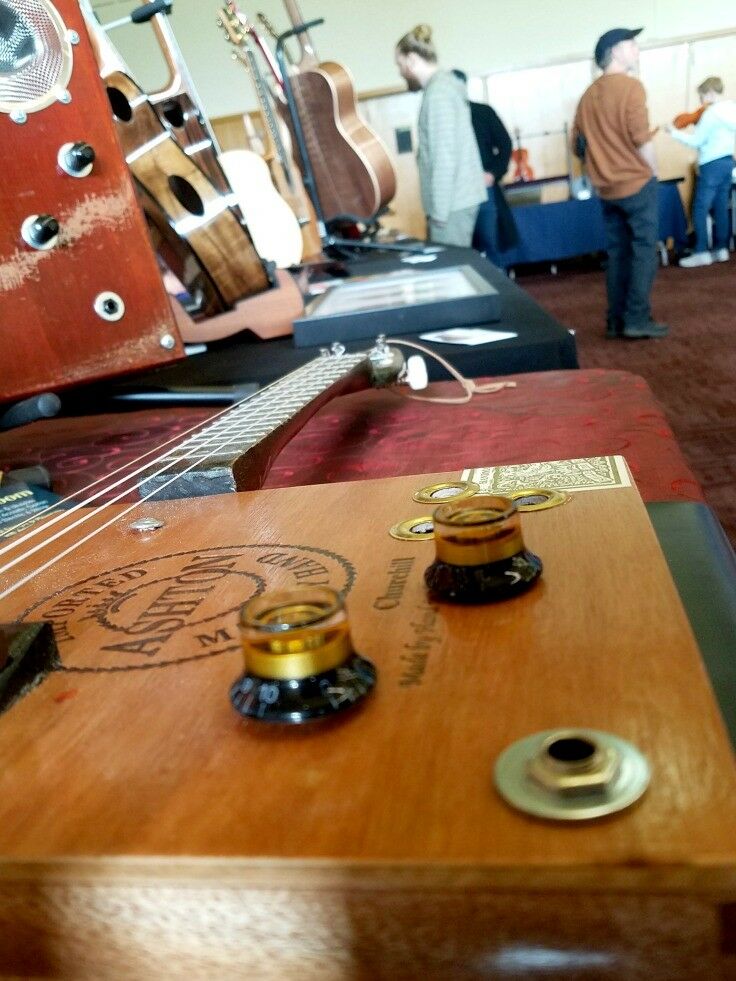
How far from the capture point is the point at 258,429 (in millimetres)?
883

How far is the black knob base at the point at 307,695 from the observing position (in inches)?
14.0

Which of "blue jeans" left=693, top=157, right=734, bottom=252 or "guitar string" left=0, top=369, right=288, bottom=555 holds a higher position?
"guitar string" left=0, top=369, right=288, bottom=555

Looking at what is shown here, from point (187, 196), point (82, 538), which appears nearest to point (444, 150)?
point (187, 196)

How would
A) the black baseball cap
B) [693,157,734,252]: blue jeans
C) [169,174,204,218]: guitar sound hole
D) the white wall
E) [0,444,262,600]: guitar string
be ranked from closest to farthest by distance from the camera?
Result: 1. [0,444,262,600]: guitar string
2. [169,174,204,218]: guitar sound hole
3. the black baseball cap
4. [693,157,734,252]: blue jeans
5. the white wall

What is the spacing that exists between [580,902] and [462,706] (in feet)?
0.31

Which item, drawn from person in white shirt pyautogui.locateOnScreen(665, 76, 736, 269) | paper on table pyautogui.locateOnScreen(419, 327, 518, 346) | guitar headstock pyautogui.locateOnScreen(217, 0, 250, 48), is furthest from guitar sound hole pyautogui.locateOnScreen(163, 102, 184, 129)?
person in white shirt pyautogui.locateOnScreen(665, 76, 736, 269)

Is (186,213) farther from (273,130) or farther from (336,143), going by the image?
(336,143)

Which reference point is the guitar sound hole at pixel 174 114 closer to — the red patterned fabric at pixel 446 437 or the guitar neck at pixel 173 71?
the guitar neck at pixel 173 71

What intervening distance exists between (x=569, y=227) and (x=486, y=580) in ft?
26.2

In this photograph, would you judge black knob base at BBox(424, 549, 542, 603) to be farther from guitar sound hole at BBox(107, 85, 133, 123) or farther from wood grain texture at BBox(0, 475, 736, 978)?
guitar sound hole at BBox(107, 85, 133, 123)

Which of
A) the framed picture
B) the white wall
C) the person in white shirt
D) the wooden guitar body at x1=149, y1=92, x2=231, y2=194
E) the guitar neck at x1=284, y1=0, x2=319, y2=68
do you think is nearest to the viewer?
the framed picture

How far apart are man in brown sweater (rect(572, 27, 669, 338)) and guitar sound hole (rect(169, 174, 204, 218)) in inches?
101

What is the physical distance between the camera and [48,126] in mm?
1113

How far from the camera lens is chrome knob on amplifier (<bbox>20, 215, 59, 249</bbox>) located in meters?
1.10
